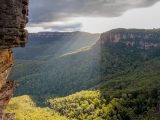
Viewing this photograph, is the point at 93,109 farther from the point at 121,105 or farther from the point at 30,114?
the point at 30,114

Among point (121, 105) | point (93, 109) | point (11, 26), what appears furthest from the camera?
point (93, 109)

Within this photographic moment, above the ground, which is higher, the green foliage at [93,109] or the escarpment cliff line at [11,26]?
the escarpment cliff line at [11,26]

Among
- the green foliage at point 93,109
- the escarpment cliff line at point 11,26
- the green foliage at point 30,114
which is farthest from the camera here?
the green foliage at point 93,109

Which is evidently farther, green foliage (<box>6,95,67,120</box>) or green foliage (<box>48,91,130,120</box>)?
green foliage (<box>48,91,130,120</box>)

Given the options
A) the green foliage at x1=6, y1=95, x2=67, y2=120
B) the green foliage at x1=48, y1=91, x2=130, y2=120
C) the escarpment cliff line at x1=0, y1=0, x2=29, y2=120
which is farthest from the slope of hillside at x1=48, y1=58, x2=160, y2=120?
the escarpment cliff line at x1=0, y1=0, x2=29, y2=120

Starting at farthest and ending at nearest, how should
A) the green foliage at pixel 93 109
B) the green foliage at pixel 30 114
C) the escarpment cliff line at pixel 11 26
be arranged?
the green foliage at pixel 93 109 < the green foliage at pixel 30 114 < the escarpment cliff line at pixel 11 26

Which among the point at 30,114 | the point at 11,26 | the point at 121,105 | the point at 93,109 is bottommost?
the point at 30,114

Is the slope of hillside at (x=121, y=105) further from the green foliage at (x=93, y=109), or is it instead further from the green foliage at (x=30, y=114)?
the green foliage at (x=30, y=114)

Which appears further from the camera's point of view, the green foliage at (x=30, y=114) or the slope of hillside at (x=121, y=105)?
the slope of hillside at (x=121, y=105)

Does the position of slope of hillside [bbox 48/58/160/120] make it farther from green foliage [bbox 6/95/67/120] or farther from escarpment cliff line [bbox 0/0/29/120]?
escarpment cliff line [bbox 0/0/29/120]

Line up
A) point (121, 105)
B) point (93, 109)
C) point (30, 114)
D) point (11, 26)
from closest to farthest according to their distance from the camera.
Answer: point (11, 26) < point (30, 114) < point (121, 105) < point (93, 109)

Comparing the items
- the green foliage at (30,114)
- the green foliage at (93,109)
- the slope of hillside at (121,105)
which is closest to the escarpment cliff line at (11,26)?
the green foliage at (30,114)

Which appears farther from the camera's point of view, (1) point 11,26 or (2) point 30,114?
(2) point 30,114

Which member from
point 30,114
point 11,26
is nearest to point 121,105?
point 30,114
